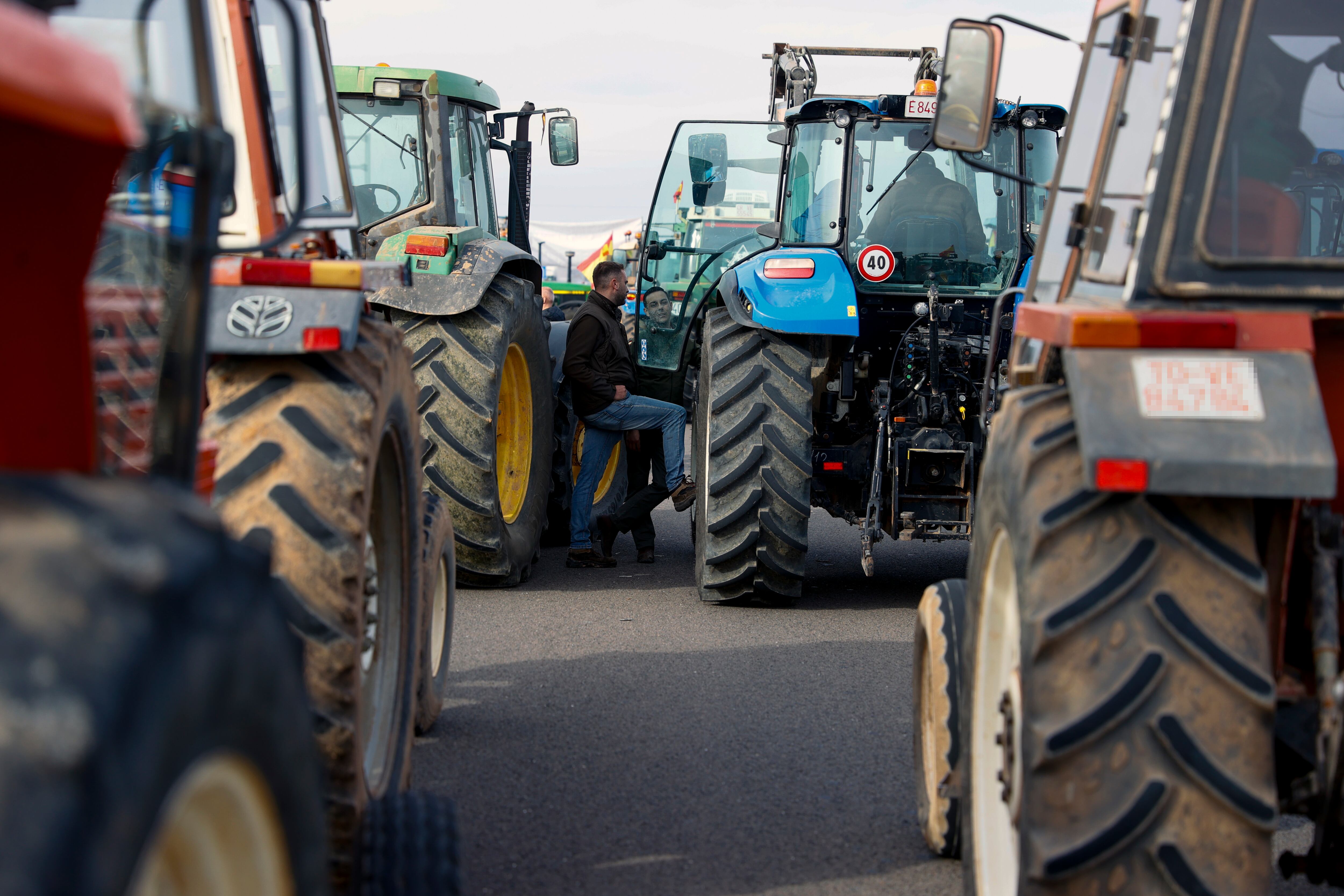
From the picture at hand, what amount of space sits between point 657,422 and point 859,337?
170 cm

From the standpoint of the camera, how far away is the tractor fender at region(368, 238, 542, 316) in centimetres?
675

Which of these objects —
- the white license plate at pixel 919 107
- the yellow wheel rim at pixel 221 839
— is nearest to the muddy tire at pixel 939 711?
the yellow wheel rim at pixel 221 839

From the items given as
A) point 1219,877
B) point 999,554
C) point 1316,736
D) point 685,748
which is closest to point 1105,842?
point 1219,877

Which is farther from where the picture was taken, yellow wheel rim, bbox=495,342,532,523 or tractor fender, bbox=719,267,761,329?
yellow wheel rim, bbox=495,342,532,523

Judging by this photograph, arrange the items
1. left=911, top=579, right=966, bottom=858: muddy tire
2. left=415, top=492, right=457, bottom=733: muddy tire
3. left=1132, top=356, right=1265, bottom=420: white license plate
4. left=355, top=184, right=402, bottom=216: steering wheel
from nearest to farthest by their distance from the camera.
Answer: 1. left=1132, top=356, right=1265, bottom=420: white license plate
2. left=911, top=579, right=966, bottom=858: muddy tire
3. left=415, top=492, right=457, bottom=733: muddy tire
4. left=355, top=184, right=402, bottom=216: steering wheel

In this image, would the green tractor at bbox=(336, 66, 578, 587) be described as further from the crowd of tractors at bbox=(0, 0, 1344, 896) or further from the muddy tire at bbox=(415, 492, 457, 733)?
the crowd of tractors at bbox=(0, 0, 1344, 896)

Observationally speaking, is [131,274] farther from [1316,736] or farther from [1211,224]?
[1316,736]

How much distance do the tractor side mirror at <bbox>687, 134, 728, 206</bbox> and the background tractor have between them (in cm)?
573

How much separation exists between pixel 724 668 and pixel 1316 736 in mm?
3632

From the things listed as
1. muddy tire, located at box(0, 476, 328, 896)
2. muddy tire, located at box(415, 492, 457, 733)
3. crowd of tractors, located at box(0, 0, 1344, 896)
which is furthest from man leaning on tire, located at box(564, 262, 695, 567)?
muddy tire, located at box(0, 476, 328, 896)

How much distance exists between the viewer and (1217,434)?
2.07 meters

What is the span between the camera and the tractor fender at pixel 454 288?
22.1ft

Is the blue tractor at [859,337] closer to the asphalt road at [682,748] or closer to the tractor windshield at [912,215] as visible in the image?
the tractor windshield at [912,215]

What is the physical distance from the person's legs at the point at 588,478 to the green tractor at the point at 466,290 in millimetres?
267
